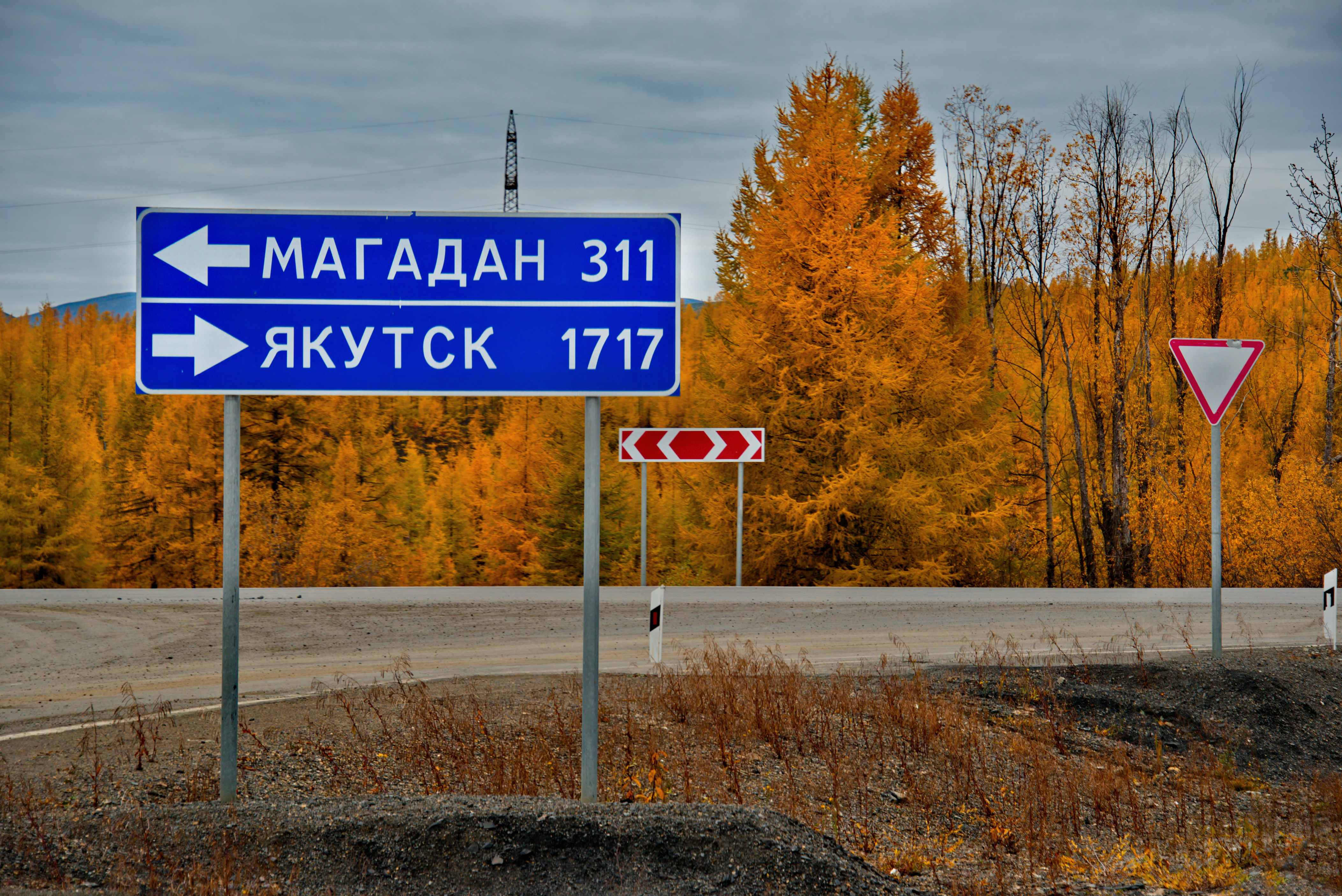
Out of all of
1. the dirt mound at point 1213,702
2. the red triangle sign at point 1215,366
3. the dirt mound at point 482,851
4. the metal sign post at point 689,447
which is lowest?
the dirt mound at point 1213,702

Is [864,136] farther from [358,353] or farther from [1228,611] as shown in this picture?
[358,353]

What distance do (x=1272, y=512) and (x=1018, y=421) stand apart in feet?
41.3

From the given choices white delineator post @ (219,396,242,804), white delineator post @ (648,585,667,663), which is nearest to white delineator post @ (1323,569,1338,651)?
white delineator post @ (648,585,667,663)

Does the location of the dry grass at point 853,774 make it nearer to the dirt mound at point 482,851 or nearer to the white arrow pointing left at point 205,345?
the dirt mound at point 482,851

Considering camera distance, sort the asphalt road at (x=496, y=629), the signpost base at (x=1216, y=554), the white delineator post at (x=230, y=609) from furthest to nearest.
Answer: the asphalt road at (x=496, y=629), the signpost base at (x=1216, y=554), the white delineator post at (x=230, y=609)

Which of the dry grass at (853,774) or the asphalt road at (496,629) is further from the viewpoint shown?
the asphalt road at (496,629)

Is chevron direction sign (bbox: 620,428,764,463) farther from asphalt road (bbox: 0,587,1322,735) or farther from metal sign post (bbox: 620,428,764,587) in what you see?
asphalt road (bbox: 0,587,1322,735)

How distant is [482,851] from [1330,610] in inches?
422

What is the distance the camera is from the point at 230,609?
202 inches

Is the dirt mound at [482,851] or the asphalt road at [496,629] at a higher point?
the dirt mound at [482,851]

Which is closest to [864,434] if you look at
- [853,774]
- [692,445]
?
[692,445]

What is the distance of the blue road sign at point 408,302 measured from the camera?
5.07 metres

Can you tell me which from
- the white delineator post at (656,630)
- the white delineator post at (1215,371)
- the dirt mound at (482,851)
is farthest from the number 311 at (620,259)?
the white delineator post at (1215,371)

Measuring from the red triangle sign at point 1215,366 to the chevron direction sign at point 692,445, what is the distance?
7.86 m
